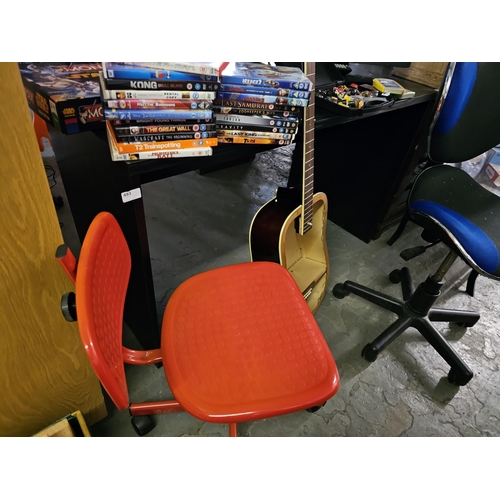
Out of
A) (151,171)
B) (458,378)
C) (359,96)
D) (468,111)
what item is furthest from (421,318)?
(151,171)

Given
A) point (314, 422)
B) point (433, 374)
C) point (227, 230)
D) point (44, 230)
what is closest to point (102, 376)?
point (44, 230)

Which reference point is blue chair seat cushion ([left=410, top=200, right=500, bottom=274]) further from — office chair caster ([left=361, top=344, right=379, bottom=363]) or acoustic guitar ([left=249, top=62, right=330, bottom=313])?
office chair caster ([left=361, top=344, right=379, bottom=363])

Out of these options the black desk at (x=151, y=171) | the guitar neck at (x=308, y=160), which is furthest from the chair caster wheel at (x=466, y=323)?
the guitar neck at (x=308, y=160)

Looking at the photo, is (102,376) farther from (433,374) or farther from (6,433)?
(433,374)

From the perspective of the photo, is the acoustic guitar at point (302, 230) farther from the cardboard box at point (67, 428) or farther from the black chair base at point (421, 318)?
the cardboard box at point (67, 428)

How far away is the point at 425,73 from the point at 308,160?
0.86 meters

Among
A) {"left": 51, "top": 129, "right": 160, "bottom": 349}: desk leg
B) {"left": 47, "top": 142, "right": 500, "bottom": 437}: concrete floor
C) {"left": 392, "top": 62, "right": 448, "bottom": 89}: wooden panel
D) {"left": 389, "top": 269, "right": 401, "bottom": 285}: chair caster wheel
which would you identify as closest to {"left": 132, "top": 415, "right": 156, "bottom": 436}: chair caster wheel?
{"left": 47, "top": 142, "right": 500, "bottom": 437}: concrete floor

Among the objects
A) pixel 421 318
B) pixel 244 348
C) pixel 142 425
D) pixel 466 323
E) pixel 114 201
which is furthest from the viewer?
pixel 466 323

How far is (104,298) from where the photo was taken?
596 mm

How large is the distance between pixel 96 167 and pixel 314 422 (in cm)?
112

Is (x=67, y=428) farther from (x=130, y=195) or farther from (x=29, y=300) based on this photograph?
(x=130, y=195)

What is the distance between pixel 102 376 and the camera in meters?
0.48

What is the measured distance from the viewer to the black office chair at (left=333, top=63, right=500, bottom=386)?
109 cm

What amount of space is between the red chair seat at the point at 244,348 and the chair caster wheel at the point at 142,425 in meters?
0.44
